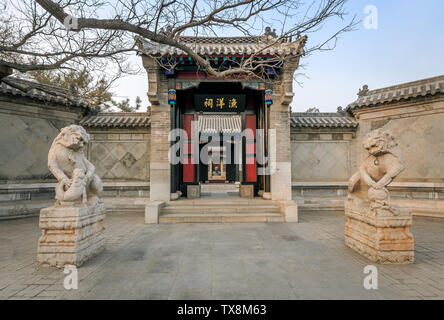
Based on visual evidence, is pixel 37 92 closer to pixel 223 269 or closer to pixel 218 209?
pixel 218 209

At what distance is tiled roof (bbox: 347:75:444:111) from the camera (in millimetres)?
6811

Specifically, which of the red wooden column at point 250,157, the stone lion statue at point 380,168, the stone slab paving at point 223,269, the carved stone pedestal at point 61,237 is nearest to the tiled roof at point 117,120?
the red wooden column at point 250,157

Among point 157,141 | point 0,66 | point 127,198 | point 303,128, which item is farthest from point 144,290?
point 303,128

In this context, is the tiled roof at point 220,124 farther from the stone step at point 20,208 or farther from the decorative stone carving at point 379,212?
the decorative stone carving at point 379,212

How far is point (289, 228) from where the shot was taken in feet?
17.4

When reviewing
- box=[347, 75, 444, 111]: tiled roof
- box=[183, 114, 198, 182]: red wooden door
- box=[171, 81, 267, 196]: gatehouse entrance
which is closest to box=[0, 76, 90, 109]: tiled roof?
box=[171, 81, 267, 196]: gatehouse entrance

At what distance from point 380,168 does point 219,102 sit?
5309mm

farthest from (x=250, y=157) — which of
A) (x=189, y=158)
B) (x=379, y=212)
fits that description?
(x=379, y=212)

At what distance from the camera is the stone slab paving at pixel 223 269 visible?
2357 millimetres

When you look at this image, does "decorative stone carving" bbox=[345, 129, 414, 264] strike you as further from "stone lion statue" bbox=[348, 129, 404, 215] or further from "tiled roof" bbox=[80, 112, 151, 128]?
"tiled roof" bbox=[80, 112, 151, 128]

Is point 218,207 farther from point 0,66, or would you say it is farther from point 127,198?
point 0,66

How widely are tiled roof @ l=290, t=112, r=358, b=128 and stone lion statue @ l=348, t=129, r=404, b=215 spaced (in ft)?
16.6

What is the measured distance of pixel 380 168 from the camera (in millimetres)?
3529
